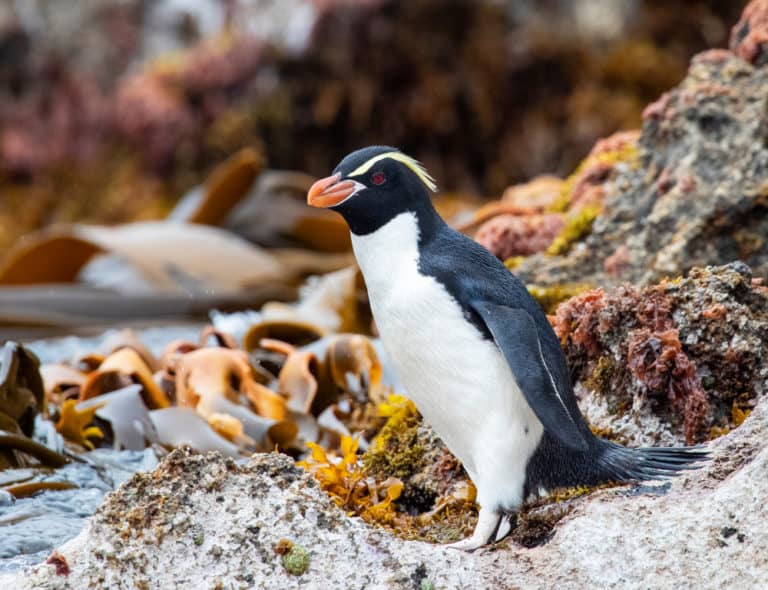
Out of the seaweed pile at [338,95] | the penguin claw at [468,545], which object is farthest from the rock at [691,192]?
the seaweed pile at [338,95]

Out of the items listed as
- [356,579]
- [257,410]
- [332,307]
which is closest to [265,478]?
[356,579]

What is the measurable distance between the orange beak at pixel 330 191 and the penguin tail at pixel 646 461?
3.56 ft

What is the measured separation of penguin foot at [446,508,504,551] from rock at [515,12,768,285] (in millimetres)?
1816

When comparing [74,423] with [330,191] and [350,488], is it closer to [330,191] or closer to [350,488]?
[350,488]

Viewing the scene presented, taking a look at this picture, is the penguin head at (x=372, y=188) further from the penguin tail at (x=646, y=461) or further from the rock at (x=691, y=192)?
the rock at (x=691, y=192)

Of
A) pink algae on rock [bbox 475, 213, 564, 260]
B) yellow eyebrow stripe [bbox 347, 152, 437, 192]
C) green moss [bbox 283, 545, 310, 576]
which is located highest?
yellow eyebrow stripe [bbox 347, 152, 437, 192]

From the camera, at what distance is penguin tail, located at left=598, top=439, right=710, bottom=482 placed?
117 inches

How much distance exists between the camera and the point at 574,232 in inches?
199

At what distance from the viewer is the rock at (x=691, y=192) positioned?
14.9ft

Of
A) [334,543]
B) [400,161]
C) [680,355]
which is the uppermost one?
[400,161]

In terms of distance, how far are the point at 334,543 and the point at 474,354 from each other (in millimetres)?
739

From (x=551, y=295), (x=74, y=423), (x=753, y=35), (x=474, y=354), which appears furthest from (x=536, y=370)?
(x=753, y=35)

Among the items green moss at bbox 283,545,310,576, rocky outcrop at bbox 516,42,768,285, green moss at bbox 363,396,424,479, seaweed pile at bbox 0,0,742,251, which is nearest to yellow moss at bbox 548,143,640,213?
rocky outcrop at bbox 516,42,768,285

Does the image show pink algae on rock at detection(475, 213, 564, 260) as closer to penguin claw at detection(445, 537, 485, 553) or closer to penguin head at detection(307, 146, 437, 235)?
penguin head at detection(307, 146, 437, 235)
